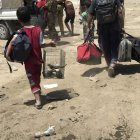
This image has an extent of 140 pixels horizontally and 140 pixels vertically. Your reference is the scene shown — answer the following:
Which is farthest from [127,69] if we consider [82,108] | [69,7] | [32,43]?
[69,7]

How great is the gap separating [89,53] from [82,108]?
2.54 m

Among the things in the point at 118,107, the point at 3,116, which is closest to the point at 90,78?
the point at 118,107

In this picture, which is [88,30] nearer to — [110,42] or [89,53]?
[89,53]

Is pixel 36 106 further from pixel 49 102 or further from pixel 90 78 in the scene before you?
pixel 90 78

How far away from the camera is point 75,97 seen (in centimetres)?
750

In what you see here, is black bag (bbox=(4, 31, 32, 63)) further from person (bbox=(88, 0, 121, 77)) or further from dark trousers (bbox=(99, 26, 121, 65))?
dark trousers (bbox=(99, 26, 121, 65))

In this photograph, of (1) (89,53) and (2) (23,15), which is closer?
(2) (23,15)

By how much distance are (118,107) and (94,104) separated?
44 cm

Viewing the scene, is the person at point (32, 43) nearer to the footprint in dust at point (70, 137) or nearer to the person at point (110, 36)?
the footprint in dust at point (70, 137)

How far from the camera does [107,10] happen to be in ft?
26.3

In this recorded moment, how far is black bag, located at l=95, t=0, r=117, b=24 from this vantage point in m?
8.03

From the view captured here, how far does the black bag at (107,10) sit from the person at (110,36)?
39 mm

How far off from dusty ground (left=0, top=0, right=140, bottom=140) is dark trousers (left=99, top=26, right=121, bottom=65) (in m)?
0.37

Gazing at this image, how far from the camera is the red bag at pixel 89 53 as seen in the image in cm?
927
